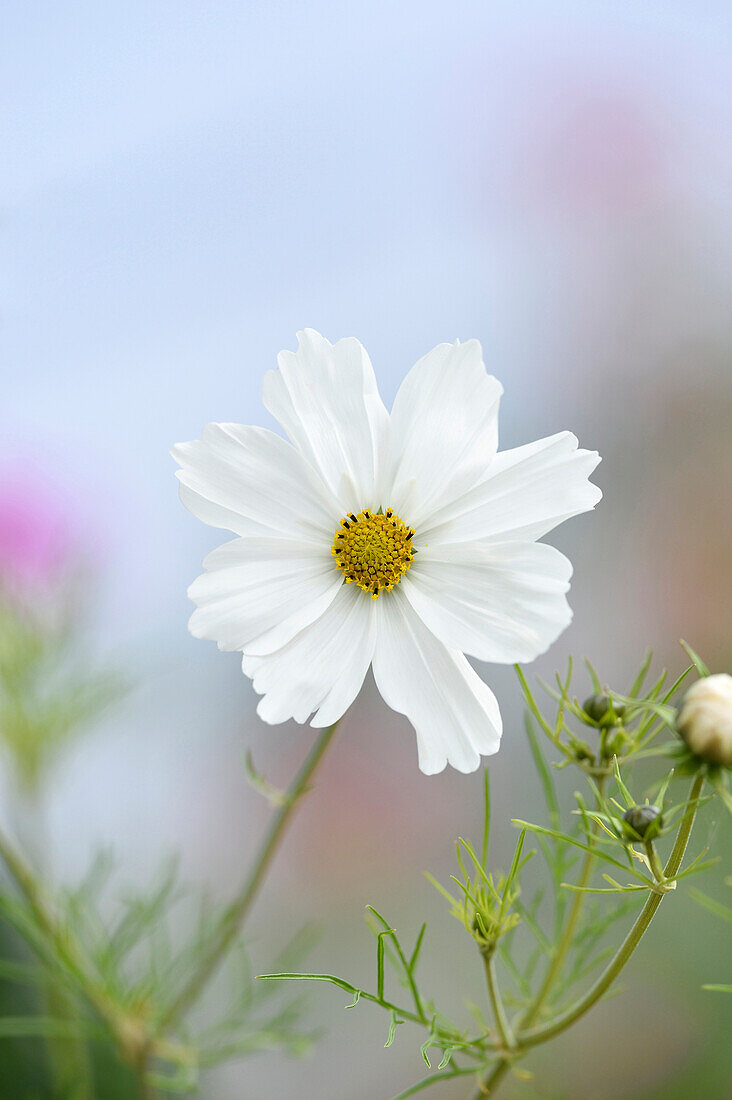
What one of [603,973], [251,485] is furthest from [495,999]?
[251,485]

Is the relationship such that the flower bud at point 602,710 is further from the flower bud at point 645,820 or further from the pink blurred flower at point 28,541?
the pink blurred flower at point 28,541

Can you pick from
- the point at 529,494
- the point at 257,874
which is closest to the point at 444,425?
the point at 529,494

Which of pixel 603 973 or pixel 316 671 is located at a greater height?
pixel 316 671

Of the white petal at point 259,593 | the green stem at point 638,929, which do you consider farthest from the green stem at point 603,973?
the white petal at point 259,593

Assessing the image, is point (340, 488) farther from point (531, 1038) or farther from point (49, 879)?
point (49, 879)

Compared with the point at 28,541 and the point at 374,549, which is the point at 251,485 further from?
the point at 28,541

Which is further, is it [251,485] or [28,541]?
[28,541]
